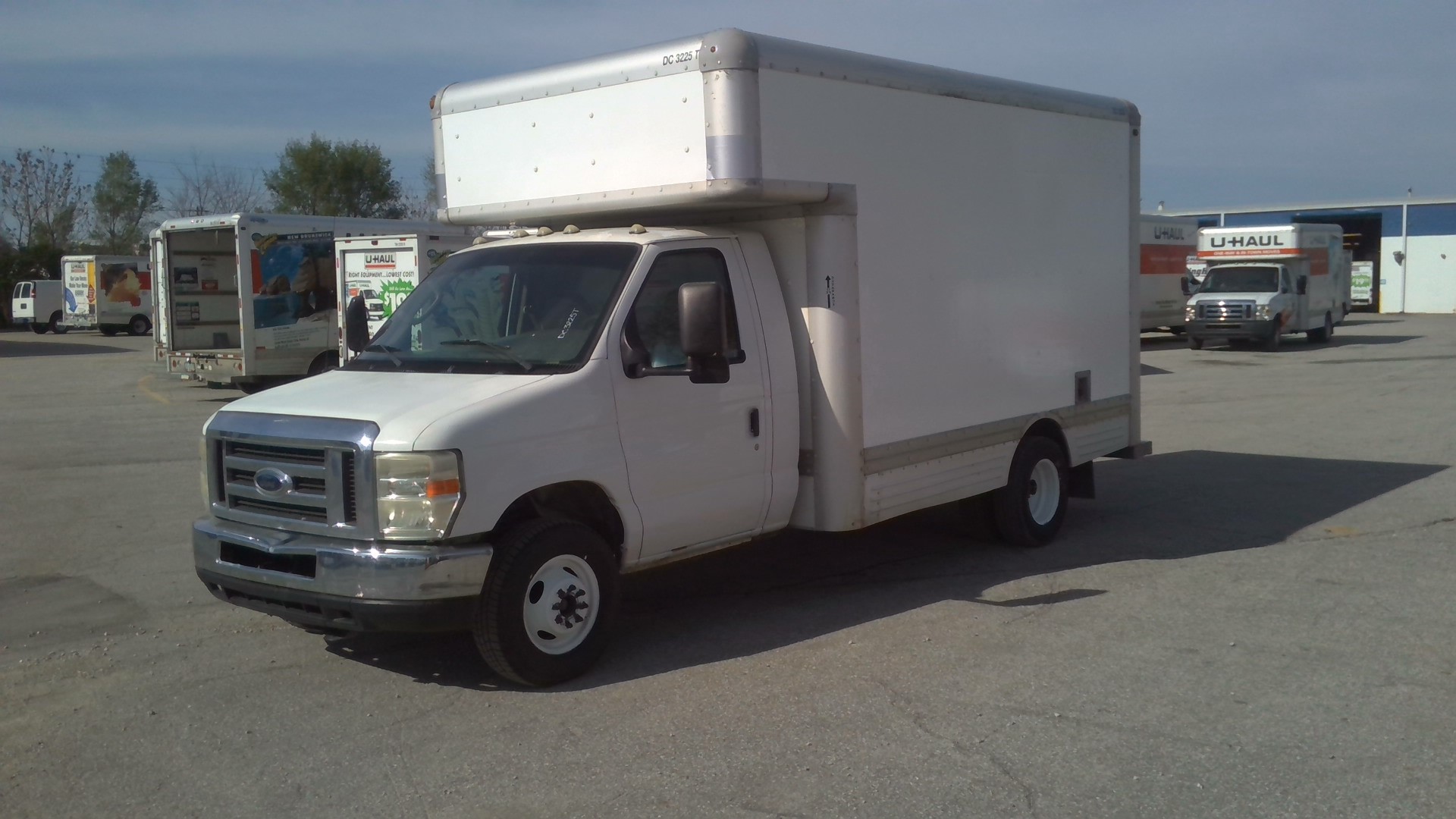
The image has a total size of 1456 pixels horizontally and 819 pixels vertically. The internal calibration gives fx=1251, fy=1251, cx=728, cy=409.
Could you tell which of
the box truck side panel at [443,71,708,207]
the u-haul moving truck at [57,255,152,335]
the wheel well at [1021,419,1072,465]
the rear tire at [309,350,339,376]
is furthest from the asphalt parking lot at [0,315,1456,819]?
the u-haul moving truck at [57,255,152,335]

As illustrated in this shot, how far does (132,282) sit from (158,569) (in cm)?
4416

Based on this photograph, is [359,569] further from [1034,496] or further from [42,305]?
[42,305]

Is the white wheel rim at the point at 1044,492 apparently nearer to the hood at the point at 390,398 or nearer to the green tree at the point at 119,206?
the hood at the point at 390,398

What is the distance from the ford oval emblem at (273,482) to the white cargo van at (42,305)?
52512mm

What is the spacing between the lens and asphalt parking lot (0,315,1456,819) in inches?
189

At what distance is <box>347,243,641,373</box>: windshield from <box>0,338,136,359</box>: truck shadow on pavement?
3502cm

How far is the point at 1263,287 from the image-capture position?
31359mm

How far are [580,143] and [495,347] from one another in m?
1.52

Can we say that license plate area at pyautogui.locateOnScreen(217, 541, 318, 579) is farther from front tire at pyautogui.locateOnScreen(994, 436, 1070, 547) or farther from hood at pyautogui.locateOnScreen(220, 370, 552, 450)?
front tire at pyautogui.locateOnScreen(994, 436, 1070, 547)

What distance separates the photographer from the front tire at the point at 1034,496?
8816mm

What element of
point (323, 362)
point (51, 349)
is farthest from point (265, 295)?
point (51, 349)

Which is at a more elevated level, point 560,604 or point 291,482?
point 291,482

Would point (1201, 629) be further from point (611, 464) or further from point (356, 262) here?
point (356, 262)

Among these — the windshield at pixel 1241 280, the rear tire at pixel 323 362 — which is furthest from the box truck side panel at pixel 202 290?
the windshield at pixel 1241 280
